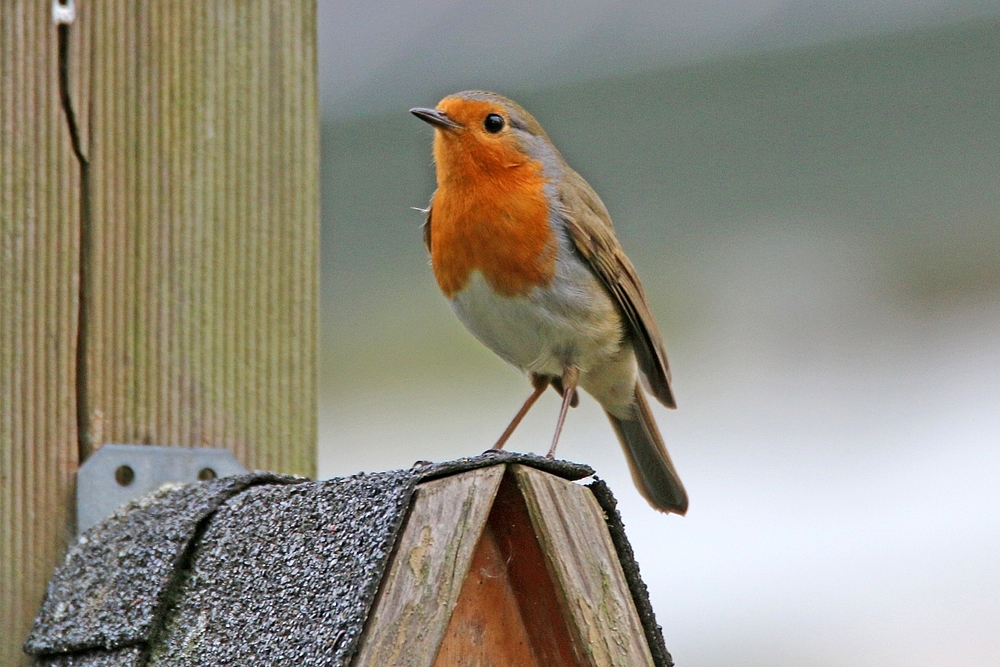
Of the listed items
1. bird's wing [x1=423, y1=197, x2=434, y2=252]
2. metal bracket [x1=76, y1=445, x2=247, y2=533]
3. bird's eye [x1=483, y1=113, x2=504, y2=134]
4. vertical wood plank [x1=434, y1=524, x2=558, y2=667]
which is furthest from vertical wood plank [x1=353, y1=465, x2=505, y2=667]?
bird's eye [x1=483, y1=113, x2=504, y2=134]

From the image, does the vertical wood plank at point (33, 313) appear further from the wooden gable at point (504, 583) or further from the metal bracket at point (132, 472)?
the wooden gable at point (504, 583)

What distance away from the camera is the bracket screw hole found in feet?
7.50

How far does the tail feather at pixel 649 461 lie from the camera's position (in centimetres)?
374

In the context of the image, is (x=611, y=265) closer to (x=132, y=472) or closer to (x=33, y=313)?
(x=132, y=472)

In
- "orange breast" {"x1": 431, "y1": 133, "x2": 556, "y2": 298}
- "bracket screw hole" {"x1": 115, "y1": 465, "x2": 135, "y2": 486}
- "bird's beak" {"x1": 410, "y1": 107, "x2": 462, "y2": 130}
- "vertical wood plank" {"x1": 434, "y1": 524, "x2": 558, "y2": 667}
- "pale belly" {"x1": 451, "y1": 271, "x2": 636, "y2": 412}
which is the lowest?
"vertical wood plank" {"x1": 434, "y1": 524, "x2": 558, "y2": 667}

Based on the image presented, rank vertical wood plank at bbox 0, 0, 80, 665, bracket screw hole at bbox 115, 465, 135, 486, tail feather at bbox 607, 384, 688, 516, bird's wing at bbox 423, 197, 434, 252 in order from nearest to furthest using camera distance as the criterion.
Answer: vertical wood plank at bbox 0, 0, 80, 665 < bracket screw hole at bbox 115, 465, 135, 486 < bird's wing at bbox 423, 197, 434, 252 < tail feather at bbox 607, 384, 688, 516

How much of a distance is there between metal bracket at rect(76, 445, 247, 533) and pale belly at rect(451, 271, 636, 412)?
84 cm

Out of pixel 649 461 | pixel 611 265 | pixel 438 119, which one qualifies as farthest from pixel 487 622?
pixel 649 461

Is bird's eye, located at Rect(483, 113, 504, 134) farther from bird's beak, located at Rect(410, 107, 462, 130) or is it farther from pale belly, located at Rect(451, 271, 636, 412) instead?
pale belly, located at Rect(451, 271, 636, 412)

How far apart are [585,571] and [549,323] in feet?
4.44

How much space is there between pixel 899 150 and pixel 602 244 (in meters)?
2.99

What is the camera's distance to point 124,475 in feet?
7.54

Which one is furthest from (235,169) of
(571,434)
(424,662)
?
(571,434)

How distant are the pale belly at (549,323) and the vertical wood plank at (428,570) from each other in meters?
1.32
